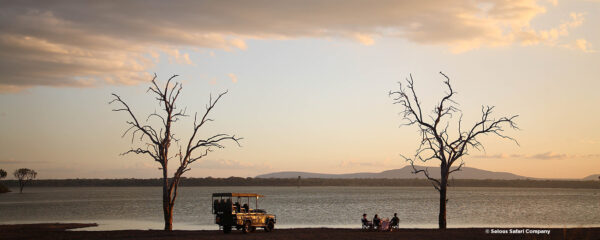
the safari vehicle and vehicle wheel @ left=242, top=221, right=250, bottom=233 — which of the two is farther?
vehicle wheel @ left=242, top=221, right=250, bottom=233

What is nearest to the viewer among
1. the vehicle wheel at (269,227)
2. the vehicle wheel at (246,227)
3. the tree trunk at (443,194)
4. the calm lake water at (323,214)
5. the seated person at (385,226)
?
the vehicle wheel at (246,227)

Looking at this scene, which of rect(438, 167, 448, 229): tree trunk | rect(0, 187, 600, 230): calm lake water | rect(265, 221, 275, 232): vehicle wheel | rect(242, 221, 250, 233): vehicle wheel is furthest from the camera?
rect(0, 187, 600, 230): calm lake water

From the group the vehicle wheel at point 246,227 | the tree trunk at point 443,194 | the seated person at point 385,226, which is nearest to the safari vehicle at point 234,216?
the vehicle wheel at point 246,227

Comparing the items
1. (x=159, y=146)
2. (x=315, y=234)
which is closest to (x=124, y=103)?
(x=159, y=146)

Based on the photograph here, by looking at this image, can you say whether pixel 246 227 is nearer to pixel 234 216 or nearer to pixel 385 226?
pixel 234 216

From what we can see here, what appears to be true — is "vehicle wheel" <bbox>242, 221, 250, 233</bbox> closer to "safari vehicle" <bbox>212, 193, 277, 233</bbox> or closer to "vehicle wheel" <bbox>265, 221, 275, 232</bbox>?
"safari vehicle" <bbox>212, 193, 277, 233</bbox>

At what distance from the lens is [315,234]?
3500cm

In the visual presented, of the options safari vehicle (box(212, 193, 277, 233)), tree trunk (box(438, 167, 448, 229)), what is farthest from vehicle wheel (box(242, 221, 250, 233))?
tree trunk (box(438, 167, 448, 229))

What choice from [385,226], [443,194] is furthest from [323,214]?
[385,226]

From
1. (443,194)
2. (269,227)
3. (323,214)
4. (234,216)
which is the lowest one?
(323,214)

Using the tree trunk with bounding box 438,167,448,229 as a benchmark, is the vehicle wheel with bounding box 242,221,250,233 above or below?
below

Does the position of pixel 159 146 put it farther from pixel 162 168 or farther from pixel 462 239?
pixel 462 239

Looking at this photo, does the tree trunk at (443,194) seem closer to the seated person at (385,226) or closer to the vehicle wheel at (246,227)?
the seated person at (385,226)

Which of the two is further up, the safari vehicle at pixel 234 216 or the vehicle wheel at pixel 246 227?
the safari vehicle at pixel 234 216
